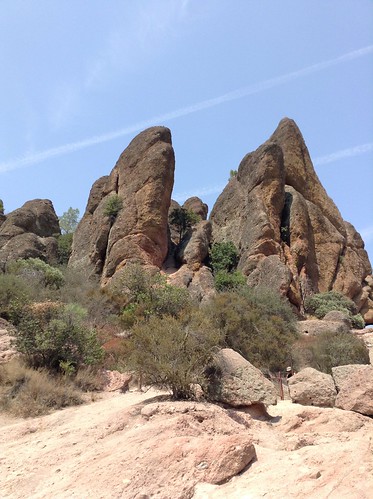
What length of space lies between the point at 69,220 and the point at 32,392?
5295 cm

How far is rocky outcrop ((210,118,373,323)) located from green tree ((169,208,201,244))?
2353 mm

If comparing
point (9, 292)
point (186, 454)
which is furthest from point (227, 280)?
point (186, 454)

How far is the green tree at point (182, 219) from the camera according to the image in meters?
34.0

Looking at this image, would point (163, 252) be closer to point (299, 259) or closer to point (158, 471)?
point (299, 259)

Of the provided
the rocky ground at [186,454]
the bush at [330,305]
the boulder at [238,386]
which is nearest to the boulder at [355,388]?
the rocky ground at [186,454]

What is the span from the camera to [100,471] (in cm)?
600

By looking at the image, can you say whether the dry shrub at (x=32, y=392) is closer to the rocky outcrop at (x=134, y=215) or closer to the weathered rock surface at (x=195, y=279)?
the weathered rock surface at (x=195, y=279)

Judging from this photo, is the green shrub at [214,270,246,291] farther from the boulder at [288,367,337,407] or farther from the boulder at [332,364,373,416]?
the boulder at [332,364,373,416]

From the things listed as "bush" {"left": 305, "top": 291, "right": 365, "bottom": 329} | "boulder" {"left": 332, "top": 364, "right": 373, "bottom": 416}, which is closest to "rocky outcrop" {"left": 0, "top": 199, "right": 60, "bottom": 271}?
"bush" {"left": 305, "top": 291, "right": 365, "bottom": 329}

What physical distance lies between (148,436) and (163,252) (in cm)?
2300

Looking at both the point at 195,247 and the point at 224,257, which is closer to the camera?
the point at 195,247

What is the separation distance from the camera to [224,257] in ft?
102

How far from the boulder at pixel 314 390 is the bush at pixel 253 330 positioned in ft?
13.9

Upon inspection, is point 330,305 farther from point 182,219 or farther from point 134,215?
point 134,215
